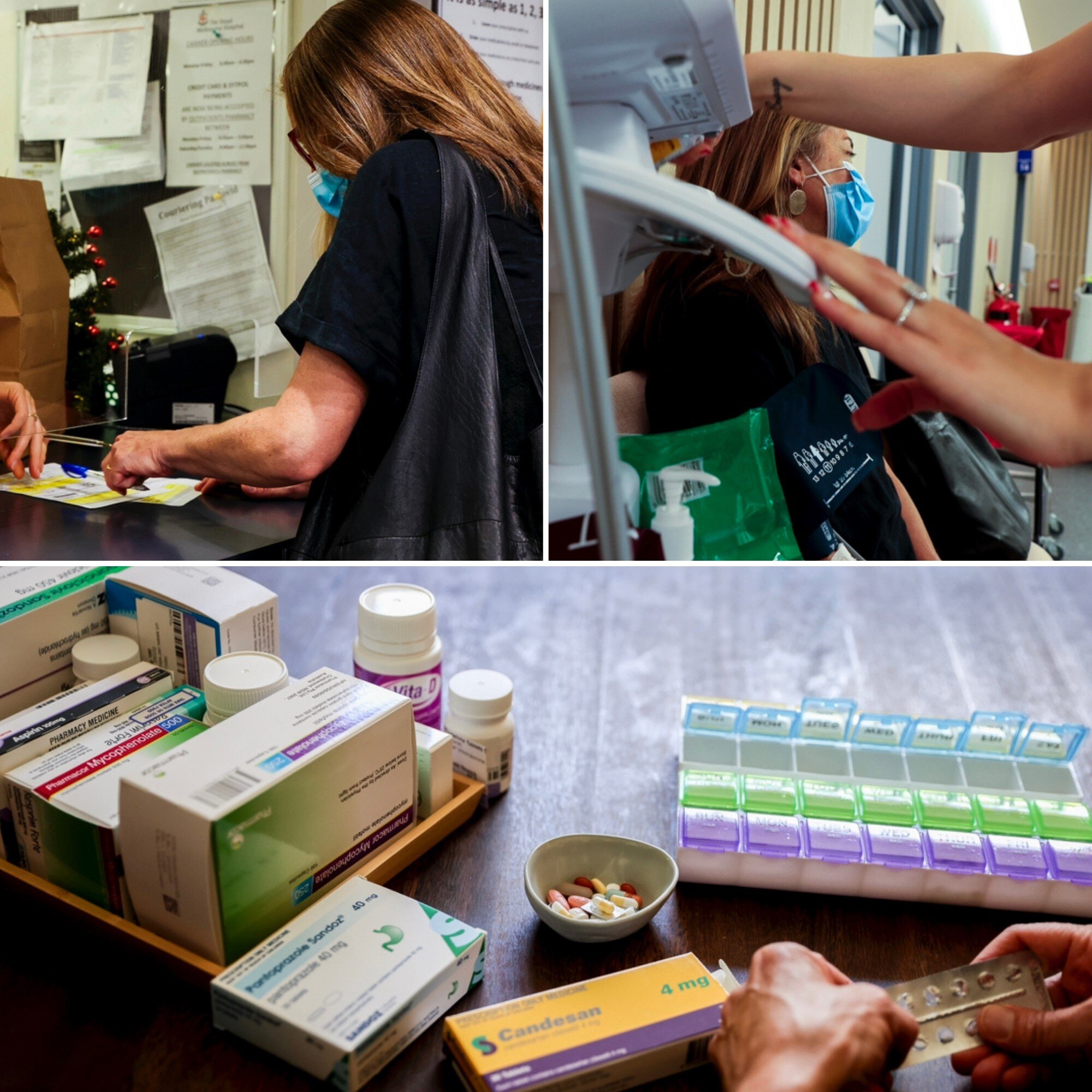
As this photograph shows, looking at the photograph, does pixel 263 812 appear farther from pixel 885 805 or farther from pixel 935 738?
pixel 935 738

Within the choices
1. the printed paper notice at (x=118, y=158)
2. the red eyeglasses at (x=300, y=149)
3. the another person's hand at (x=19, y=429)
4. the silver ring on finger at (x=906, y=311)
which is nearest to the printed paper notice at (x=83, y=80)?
the printed paper notice at (x=118, y=158)

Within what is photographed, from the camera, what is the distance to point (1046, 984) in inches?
31.7

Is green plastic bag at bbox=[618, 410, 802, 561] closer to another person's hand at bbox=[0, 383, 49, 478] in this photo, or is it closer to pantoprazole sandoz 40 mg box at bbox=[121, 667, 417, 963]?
pantoprazole sandoz 40 mg box at bbox=[121, 667, 417, 963]

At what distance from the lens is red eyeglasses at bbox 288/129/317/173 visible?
3.36ft

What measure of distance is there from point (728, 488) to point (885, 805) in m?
0.33

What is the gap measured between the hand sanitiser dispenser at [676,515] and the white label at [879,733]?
24cm

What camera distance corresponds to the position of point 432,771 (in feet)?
3.20

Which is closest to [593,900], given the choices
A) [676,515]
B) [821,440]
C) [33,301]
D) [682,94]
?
[676,515]

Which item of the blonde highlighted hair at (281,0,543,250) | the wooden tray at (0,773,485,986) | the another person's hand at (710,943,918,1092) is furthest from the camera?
the blonde highlighted hair at (281,0,543,250)

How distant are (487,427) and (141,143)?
1.45 feet

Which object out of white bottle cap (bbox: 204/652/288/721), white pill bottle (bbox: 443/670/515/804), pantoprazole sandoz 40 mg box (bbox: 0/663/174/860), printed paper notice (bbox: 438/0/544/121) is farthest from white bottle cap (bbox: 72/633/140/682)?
printed paper notice (bbox: 438/0/544/121)

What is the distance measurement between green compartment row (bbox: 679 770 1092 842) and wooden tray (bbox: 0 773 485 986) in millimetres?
220

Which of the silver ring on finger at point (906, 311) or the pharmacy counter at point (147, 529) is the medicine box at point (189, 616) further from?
the silver ring on finger at point (906, 311)

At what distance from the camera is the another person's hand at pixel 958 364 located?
938 mm
